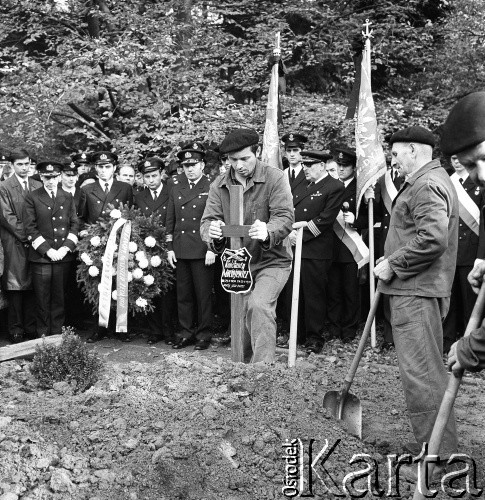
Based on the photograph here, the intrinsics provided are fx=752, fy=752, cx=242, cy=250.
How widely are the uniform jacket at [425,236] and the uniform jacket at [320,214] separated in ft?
12.3

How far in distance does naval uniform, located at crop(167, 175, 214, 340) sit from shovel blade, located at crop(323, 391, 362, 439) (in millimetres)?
4055

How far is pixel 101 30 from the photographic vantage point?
13938 millimetres

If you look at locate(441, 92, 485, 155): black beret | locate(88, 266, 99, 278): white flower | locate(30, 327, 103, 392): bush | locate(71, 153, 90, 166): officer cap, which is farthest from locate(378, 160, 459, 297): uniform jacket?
locate(71, 153, 90, 166): officer cap

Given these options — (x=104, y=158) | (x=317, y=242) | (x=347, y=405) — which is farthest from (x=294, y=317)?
(x=104, y=158)

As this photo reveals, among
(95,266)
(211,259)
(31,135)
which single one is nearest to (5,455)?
(211,259)

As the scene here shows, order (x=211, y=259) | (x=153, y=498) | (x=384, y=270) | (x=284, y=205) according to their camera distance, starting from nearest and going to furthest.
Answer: (x=153, y=498), (x=384, y=270), (x=284, y=205), (x=211, y=259)

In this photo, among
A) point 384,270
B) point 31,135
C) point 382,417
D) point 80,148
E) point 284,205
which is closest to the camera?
point 384,270

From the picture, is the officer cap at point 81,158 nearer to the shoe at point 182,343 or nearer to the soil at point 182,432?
the shoe at point 182,343

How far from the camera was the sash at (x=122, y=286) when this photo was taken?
931cm

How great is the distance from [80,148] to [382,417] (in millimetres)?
10378

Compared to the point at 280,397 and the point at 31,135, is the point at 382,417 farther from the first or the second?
the point at 31,135

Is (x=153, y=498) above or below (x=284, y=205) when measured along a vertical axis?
below

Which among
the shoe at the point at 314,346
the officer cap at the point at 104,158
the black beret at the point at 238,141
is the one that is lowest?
the shoe at the point at 314,346

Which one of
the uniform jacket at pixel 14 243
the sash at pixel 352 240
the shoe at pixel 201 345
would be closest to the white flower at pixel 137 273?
the shoe at pixel 201 345
